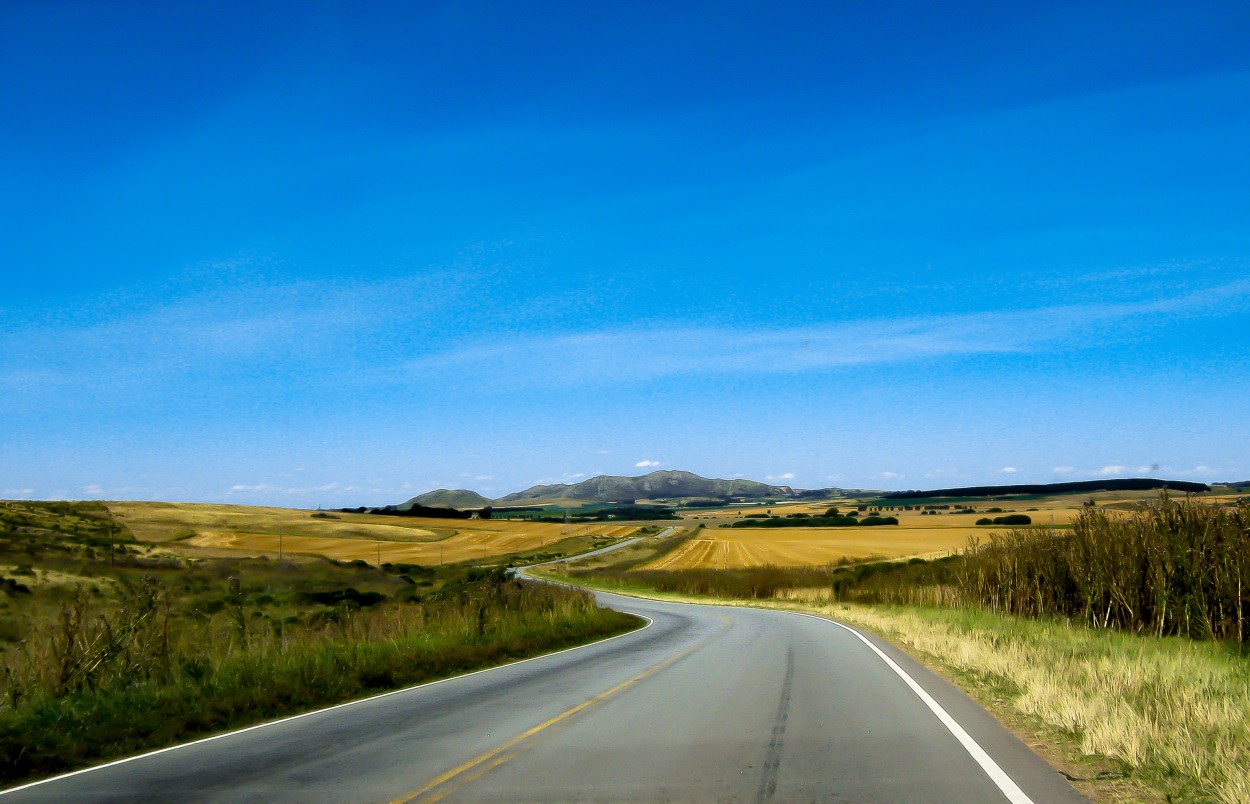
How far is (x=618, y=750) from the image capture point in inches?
403

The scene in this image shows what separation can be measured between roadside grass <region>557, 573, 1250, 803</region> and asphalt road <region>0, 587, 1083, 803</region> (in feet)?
1.76

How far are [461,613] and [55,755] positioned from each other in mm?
15613

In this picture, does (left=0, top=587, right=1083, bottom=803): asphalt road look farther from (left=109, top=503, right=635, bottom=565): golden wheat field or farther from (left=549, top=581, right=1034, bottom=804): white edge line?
(left=109, top=503, right=635, bottom=565): golden wheat field

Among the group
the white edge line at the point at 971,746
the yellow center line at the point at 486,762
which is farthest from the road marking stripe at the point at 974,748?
the yellow center line at the point at 486,762

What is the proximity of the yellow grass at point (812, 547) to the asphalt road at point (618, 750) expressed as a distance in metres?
64.9

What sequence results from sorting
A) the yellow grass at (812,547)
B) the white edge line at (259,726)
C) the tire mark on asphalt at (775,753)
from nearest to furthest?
the tire mark on asphalt at (775,753) < the white edge line at (259,726) < the yellow grass at (812,547)

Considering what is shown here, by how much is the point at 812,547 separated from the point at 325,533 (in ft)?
193

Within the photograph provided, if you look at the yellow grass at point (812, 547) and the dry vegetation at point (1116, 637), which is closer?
the dry vegetation at point (1116, 637)

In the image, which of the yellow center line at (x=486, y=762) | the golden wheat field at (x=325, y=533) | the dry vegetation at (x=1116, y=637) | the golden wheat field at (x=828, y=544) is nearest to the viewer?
the yellow center line at (x=486, y=762)

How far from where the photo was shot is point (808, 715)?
12.7 meters

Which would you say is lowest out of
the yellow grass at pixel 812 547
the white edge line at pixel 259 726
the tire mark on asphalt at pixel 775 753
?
the yellow grass at pixel 812 547

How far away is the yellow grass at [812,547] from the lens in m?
89.4

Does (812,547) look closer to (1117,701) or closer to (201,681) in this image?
(201,681)

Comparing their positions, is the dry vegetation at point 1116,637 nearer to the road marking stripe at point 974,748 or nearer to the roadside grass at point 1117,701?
the roadside grass at point 1117,701
